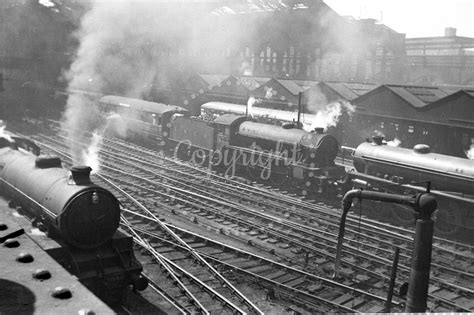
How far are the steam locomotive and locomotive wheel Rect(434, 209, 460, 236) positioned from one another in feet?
0.10

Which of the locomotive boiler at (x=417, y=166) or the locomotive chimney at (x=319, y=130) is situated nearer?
the locomotive boiler at (x=417, y=166)

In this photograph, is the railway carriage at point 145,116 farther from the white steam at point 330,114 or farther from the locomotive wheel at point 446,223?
the locomotive wheel at point 446,223

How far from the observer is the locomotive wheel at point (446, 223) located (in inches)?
546

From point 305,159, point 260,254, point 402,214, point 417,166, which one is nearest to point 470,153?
point 417,166

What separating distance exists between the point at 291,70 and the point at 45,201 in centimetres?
3947

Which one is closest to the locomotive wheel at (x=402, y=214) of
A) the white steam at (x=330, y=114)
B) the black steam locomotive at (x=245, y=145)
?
the black steam locomotive at (x=245, y=145)

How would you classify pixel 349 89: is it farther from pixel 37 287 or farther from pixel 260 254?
pixel 37 287

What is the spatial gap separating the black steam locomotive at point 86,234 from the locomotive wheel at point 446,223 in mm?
9852

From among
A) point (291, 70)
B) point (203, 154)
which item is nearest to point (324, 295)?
point (203, 154)

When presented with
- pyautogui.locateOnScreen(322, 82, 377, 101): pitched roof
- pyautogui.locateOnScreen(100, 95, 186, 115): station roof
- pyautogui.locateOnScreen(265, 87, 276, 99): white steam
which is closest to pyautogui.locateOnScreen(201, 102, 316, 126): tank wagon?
pyautogui.locateOnScreen(100, 95, 186, 115): station roof

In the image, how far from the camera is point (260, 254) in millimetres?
11609

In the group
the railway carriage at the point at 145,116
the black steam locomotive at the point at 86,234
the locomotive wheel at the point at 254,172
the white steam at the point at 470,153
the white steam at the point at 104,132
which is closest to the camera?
the black steam locomotive at the point at 86,234

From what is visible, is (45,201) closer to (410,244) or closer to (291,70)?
(410,244)

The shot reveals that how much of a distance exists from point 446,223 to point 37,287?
1257 centimetres
